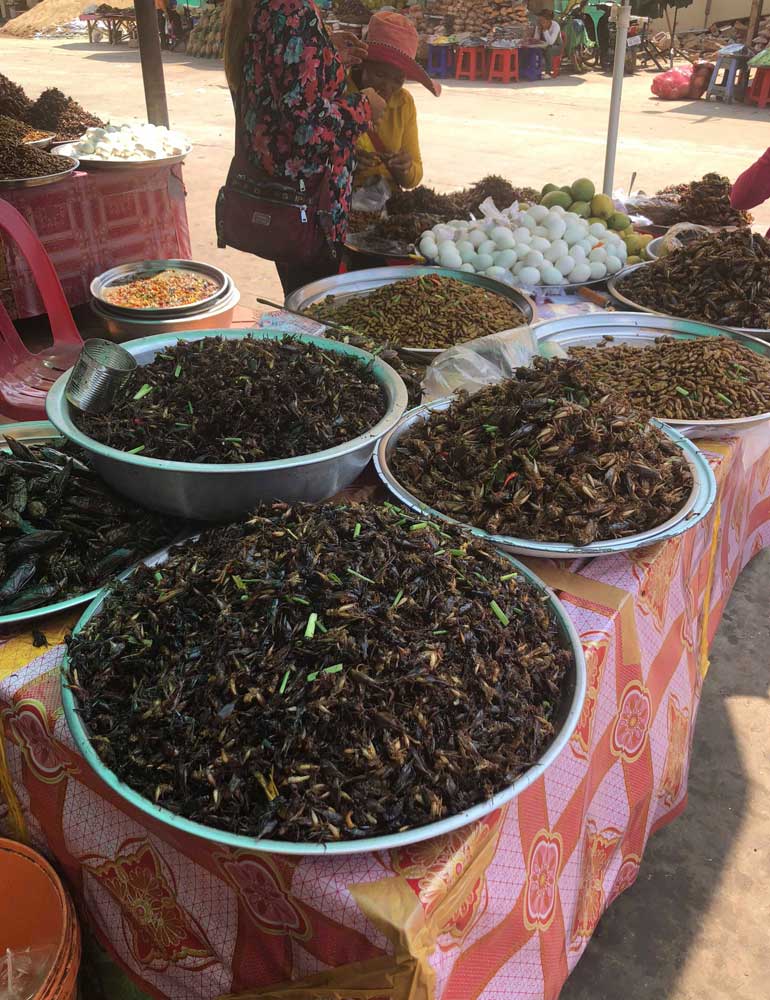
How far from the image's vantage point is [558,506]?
4.61 feet

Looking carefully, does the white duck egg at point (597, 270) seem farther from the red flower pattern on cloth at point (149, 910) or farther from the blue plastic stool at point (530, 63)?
the blue plastic stool at point (530, 63)

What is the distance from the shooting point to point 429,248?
2.90 metres

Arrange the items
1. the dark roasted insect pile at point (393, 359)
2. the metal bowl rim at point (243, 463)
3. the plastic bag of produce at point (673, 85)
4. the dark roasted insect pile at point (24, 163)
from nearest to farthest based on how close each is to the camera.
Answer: the metal bowl rim at point (243, 463) < the dark roasted insect pile at point (393, 359) < the dark roasted insect pile at point (24, 163) < the plastic bag of produce at point (673, 85)

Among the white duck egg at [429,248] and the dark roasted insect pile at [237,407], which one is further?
the white duck egg at [429,248]

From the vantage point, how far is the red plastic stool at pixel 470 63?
49.8ft

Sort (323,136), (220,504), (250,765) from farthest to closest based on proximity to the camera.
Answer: (323,136) < (220,504) < (250,765)

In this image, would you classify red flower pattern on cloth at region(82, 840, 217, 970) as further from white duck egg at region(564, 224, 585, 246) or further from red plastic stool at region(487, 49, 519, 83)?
red plastic stool at region(487, 49, 519, 83)

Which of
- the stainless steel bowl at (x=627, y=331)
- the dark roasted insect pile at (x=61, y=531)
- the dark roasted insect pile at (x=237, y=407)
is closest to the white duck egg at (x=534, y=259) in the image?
the stainless steel bowl at (x=627, y=331)

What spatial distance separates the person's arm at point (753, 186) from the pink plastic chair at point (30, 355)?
116 inches

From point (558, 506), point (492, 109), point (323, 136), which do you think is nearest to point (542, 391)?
point (558, 506)

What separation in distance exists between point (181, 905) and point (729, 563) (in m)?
2.01

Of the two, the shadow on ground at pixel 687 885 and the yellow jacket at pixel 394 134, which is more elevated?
the yellow jacket at pixel 394 134

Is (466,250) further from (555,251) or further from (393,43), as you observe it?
(393,43)

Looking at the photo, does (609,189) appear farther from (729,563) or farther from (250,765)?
(250,765)
